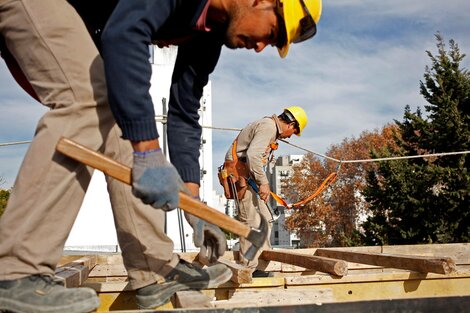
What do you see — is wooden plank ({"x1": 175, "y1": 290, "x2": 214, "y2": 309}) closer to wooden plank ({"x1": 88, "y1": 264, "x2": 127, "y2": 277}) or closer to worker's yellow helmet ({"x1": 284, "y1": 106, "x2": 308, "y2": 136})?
wooden plank ({"x1": 88, "y1": 264, "x2": 127, "y2": 277})

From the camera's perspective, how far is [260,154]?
22.1 ft

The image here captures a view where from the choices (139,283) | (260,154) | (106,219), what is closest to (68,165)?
(139,283)

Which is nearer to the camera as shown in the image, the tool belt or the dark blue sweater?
the dark blue sweater

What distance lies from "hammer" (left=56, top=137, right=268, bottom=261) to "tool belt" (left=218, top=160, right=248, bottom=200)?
475 cm

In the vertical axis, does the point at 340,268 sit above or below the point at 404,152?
below

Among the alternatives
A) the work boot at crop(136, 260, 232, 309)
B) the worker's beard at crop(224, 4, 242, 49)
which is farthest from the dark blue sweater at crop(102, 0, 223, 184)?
the work boot at crop(136, 260, 232, 309)

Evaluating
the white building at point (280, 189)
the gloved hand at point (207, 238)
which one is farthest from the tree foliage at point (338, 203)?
the gloved hand at point (207, 238)

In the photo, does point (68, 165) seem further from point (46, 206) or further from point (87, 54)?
point (87, 54)

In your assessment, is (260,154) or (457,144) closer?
(260,154)

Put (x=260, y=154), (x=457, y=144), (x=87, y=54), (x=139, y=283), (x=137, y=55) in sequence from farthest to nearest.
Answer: (x=457, y=144), (x=260, y=154), (x=139, y=283), (x=87, y=54), (x=137, y=55)

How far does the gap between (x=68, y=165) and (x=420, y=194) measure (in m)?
19.3

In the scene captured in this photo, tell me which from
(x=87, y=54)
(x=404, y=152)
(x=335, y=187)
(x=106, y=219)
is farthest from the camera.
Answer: (x=335, y=187)

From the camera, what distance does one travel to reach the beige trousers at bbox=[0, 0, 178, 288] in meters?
1.83

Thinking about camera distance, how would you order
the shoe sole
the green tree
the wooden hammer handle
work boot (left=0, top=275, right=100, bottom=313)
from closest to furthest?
work boot (left=0, top=275, right=100, bottom=313) < the wooden hammer handle < the shoe sole < the green tree
